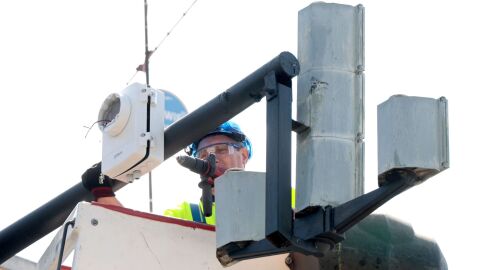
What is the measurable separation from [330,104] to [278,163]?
0.45 metres

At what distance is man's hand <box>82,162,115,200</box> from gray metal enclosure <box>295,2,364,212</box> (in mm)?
1503

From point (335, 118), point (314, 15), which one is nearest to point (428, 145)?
point (335, 118)

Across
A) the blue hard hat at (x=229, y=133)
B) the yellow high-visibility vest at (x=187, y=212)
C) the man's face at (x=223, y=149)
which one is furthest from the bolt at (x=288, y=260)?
the blue hard hat at (x=229, y=133)

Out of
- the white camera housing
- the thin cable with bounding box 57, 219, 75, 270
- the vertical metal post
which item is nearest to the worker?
the white camera housing

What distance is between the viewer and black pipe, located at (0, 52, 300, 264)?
22.3 feet

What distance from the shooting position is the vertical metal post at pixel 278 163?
6.45 metres

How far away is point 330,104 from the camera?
6.77m

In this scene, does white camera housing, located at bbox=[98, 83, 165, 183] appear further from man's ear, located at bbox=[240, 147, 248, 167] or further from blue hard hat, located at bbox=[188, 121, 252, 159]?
man's ear, located at bbox=[240, 147, 248, 167]

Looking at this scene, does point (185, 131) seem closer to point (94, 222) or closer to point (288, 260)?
point (94, 222)

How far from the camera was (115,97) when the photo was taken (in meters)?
7.58

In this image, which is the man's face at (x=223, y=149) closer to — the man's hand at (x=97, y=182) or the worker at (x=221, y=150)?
the worker at (x=221, y=150)

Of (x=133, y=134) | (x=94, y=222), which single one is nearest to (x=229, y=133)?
(x=133, y=134)

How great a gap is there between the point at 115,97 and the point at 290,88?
A: 127 centimetres

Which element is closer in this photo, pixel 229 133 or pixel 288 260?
pixel 288 260
